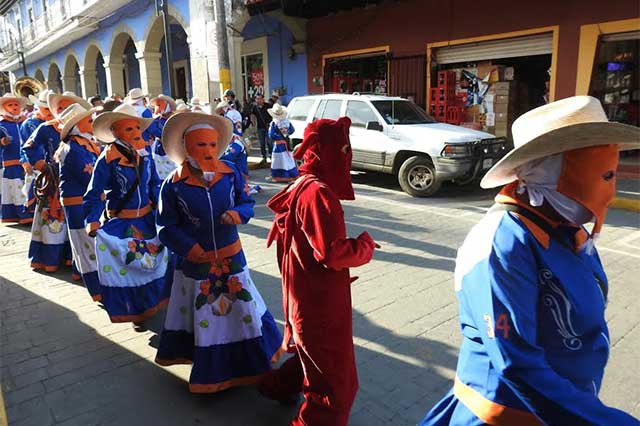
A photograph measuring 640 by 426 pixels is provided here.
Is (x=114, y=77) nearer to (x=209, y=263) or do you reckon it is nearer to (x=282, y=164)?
(x=282, y=164)

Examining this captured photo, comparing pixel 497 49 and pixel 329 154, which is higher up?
pixel 497 49

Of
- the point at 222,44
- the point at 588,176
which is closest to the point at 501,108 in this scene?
the point at 222,44

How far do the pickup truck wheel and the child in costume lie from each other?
2537mm

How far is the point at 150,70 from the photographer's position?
19984 mm

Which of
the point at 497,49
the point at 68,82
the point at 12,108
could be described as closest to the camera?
the point at 12,108

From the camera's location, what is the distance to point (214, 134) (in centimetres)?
314

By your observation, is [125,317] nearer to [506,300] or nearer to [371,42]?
[506,300]

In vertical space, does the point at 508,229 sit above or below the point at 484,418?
above

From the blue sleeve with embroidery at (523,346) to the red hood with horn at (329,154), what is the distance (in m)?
1.05

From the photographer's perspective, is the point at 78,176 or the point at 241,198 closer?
the point at 241,198

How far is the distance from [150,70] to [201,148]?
742 inches

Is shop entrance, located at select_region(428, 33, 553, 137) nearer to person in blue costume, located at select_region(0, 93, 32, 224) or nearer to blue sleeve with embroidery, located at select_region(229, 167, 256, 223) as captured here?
person in blue costume, located at select_region(0, 93, 32, 224)

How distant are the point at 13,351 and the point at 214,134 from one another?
2517 mm

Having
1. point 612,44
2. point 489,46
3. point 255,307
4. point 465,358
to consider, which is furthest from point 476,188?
point 465,358
